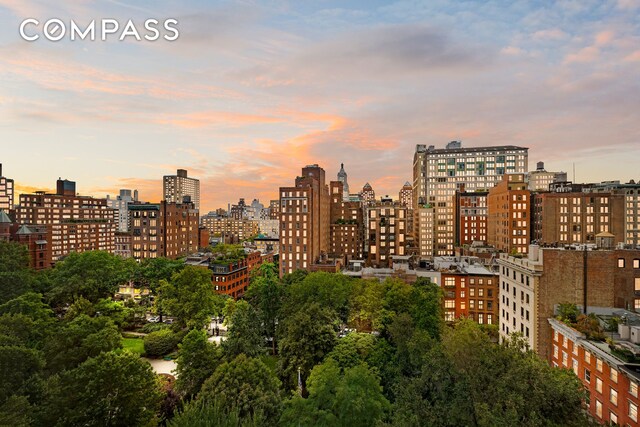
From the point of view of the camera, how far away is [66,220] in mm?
175250

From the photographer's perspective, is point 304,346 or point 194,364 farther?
point 304,346

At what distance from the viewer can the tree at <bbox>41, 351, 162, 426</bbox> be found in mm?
30219

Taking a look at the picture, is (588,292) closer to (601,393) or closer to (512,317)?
(512,317)

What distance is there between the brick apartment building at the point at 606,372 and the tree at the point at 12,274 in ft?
278

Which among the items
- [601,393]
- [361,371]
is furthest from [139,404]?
[601,393]

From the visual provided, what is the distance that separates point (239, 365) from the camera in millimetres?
35906

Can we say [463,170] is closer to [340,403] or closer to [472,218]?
[472,218]

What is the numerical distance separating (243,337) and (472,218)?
136267mm

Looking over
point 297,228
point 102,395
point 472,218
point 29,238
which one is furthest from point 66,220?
point 472,218

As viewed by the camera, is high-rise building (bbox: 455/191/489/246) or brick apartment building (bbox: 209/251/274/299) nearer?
brick apartment building (bbox: 209/251/274/299)

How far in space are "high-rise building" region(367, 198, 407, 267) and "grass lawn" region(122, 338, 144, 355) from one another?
266ft

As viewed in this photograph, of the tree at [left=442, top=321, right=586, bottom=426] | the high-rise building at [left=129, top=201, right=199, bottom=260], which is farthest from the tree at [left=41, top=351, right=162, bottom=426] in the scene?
the high-rise building at [left=129, top=201, right=199, bottom=260]

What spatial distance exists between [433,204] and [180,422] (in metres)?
176

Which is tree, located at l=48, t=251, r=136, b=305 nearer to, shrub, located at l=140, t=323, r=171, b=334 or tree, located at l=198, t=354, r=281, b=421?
shrub, located at l=140, t=323, r=171, b=334
